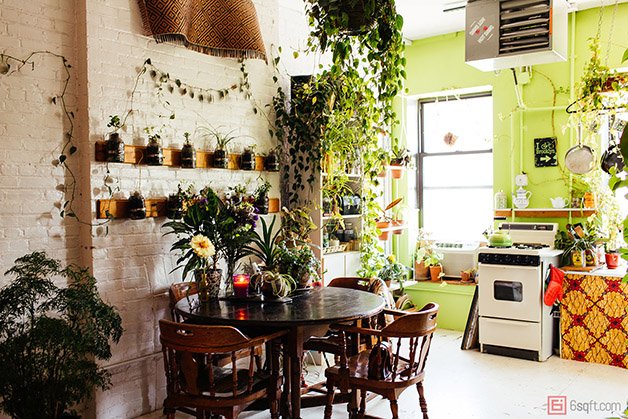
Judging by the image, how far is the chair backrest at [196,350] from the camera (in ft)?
9.23

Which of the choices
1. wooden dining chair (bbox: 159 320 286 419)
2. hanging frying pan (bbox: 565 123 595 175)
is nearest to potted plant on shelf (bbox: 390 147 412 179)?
hanging frying pan (bbox: 565 123 595 175)

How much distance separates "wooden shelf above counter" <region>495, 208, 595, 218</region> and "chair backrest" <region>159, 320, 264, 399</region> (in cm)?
390

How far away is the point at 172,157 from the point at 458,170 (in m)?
3.81

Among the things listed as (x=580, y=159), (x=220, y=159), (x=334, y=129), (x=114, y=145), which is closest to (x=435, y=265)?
(x=580, y=159)

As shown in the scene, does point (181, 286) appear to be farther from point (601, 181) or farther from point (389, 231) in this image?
point (601, 181)

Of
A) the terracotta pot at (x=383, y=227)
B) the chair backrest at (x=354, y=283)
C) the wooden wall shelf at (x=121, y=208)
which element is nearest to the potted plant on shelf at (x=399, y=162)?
the terracotta pot at (x=383, y=227)

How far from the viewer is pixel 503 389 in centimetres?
440

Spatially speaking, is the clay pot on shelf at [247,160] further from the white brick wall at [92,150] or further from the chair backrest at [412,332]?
the chair backrest at [412,332]

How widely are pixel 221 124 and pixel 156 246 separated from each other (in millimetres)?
1181

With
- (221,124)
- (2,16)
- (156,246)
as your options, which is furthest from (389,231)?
(2,16)

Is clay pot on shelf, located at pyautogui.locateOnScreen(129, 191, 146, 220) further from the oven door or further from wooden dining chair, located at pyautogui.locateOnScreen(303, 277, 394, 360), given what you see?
the oven door

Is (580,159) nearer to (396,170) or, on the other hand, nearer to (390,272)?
(396,170)

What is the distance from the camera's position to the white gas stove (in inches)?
200

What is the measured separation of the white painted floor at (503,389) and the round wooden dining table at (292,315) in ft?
2.50
